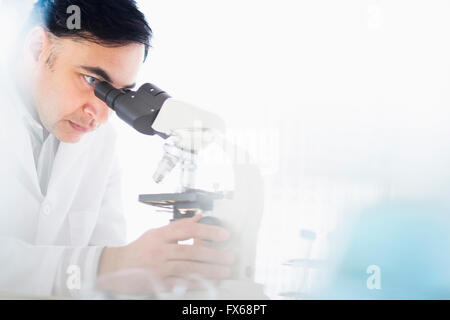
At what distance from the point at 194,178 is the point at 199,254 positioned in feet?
0.50

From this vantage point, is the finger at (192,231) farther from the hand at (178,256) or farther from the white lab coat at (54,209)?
the white lab coat at (54,209)

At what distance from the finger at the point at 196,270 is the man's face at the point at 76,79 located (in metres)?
0.46

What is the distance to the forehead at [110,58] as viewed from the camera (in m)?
1.03

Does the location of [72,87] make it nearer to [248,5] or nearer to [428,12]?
[248,5]

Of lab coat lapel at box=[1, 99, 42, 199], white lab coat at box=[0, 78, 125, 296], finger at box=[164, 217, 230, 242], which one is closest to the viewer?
Result: finger at box=[164, 217, 230, 242]

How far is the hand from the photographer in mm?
754

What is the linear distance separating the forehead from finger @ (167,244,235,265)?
44 centimetres

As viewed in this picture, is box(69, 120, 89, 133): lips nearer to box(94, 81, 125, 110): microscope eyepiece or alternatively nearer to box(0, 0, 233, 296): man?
box(0, 0, 233, 296): man

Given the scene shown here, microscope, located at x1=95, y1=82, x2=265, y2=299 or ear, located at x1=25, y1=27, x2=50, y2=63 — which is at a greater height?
ear, located at x1=25, y1=27, x2=50, y2=63

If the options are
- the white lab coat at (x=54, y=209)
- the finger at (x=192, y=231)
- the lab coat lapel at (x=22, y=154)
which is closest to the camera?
the finger at (x=192, y=231)

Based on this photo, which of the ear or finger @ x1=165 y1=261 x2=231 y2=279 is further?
the ear

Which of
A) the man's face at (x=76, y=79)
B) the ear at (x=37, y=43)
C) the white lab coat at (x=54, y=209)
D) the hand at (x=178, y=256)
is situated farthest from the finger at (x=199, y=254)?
the ear at (x=37, y=43)

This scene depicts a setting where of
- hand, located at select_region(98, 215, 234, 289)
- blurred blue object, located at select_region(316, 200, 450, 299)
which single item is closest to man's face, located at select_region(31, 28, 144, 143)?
hand, located at select_region(98, 215, 234, 289)

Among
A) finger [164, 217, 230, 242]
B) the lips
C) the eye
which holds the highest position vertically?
the eye
